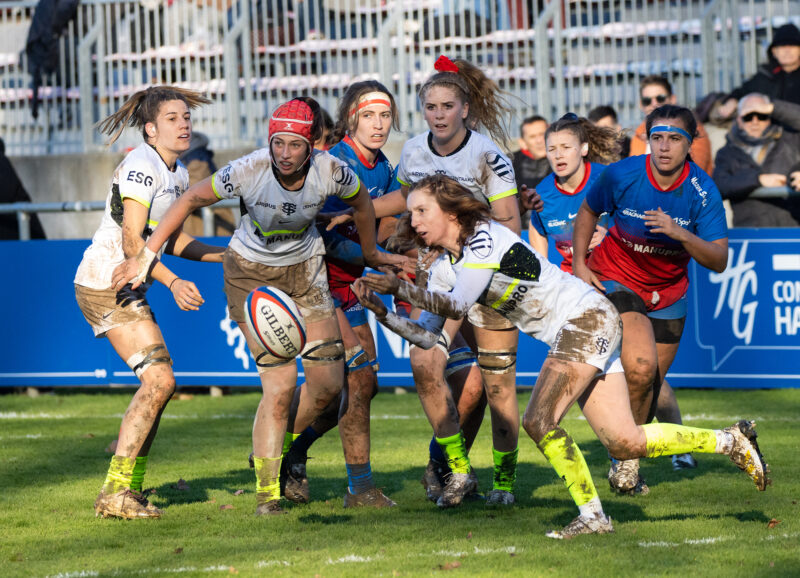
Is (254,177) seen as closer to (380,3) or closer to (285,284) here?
(285,284)

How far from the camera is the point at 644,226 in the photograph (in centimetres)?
737

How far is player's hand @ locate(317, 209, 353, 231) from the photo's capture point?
7270 millimetres

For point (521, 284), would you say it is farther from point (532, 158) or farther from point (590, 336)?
point (532, 158)

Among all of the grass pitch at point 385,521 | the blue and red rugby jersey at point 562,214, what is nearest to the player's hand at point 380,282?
the grass pitch at point 385,521

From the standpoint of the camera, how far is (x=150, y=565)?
584 cm

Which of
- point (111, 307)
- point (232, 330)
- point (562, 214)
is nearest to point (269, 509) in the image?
point (111, 307)

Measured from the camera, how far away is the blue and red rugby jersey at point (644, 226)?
23.7 feet

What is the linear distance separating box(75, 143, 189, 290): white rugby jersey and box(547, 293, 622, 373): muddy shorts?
7.79 feet

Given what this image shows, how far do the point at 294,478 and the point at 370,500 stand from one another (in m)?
0.56

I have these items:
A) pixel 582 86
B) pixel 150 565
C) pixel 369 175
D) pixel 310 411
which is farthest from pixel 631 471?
pixel 582 86

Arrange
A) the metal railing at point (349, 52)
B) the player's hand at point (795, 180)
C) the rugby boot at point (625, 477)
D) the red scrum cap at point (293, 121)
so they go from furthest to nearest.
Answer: the metal railing at point (349, 52) → the player's hand at point (795, 180) → the rugby boot at point (625, 477) → the red scrum cap at point (293, 121)

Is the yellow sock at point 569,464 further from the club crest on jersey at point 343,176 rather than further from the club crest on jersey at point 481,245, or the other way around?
the club crest on jersey at point 343,176

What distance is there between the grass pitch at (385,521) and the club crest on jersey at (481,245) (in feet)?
4.69

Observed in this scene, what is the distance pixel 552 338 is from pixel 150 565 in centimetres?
225
